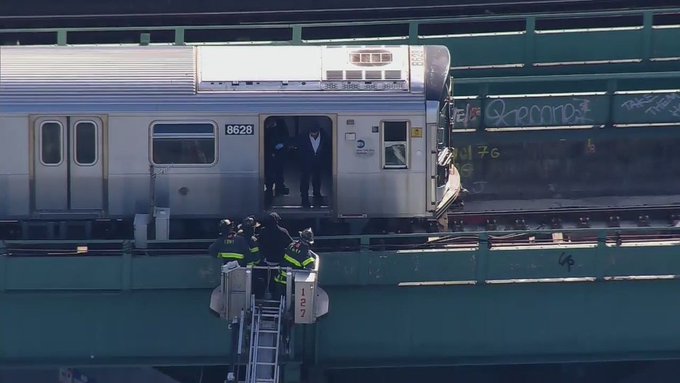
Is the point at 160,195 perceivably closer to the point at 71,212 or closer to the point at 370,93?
the point at 71,212

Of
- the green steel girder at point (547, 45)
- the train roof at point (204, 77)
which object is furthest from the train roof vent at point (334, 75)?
the green steel girder at point (547, 45)

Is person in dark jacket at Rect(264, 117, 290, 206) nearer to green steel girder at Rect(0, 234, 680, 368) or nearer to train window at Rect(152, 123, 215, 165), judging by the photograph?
train window at Rect(152, 123, 215, 165)

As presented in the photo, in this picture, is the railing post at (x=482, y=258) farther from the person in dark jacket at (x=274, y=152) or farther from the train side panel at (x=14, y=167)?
the train side panel at (x=14, y=167)

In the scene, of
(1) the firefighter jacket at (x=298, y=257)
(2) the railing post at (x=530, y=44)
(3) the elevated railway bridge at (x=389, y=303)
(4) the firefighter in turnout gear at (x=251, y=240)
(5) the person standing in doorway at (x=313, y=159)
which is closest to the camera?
(1) the firefighter jacket at (x=298, y=257)

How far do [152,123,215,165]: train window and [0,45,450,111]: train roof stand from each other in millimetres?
361

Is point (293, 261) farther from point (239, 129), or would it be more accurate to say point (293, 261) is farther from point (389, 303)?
point (239, 129)

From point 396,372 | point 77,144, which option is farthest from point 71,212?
point 396,372

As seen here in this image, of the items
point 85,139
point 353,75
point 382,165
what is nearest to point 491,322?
point 382,165

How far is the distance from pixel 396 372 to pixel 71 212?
6225 millimetres

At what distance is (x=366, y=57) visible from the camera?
1744 centimetres

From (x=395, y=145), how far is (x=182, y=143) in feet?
9.79

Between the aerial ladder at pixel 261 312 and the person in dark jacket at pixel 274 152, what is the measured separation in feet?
6.89

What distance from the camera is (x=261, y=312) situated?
608 inches

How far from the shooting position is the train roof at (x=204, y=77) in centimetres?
1692
